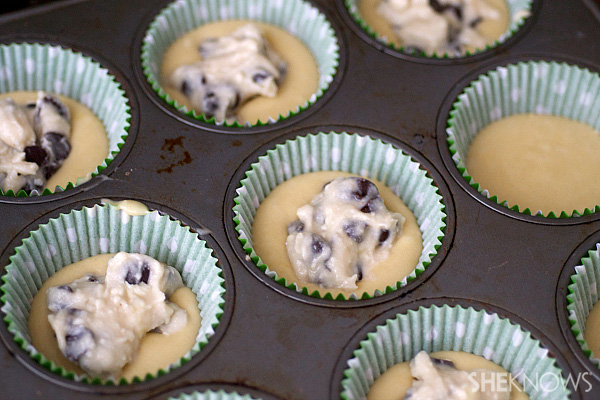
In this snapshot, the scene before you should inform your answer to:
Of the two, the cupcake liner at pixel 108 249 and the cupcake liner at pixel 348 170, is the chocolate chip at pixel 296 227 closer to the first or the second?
the cupcake liner at pixel 348 170

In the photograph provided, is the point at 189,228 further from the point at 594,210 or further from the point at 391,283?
the point at 594,210

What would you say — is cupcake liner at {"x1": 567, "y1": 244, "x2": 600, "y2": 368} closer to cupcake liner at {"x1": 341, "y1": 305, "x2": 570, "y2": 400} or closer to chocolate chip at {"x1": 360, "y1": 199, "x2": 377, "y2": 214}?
cupcake liner at {"x1": 341, "y1": 305, "x2": 570, "y2": 400}

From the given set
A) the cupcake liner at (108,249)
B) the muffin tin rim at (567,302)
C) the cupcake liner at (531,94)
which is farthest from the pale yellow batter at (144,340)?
the cupcake liner at (531,94)

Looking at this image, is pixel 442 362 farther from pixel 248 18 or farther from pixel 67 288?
pixel 248 18

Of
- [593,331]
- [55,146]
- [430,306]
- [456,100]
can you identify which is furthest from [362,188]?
[55,146]

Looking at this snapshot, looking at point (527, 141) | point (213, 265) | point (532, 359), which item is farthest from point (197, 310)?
point (527, 141)

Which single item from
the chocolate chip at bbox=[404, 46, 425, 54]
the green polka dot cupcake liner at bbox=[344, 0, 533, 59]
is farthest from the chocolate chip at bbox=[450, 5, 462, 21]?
the chocolate chip at bbox=[404, 46, 425, 54]
